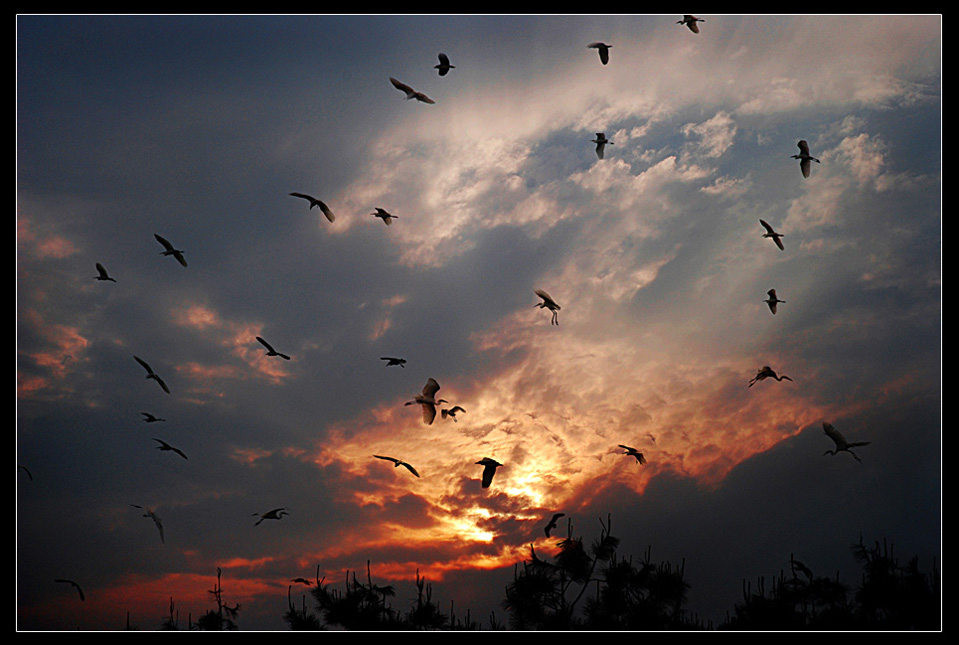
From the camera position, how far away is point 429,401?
22250 millimetres

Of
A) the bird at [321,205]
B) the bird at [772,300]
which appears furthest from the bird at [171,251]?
the bird at [772,300]

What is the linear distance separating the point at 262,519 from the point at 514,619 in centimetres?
1024

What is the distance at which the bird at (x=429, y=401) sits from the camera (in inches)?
853

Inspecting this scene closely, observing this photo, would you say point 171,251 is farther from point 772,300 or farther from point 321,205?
point 772,300

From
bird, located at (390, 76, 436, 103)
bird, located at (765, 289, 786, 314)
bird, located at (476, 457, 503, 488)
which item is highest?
bird, located at (390, 76, 436, 103)

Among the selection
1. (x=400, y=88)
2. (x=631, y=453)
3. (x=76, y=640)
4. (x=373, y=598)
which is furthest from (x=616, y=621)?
(x=400, y=88)

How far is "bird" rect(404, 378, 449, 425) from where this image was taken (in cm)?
2167

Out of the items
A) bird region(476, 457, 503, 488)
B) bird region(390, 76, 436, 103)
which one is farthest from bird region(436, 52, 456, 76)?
bird region(476, 457, 503, 488)

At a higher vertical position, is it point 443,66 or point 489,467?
point 443,66

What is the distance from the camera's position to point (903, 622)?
980 inches

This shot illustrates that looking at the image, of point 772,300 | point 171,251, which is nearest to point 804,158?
point 772,300

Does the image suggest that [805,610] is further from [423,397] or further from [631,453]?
[423,397]

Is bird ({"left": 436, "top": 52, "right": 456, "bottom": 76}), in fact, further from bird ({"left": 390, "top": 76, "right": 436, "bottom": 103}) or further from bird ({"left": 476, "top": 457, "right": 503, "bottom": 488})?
bird ({"left": 476, "top": 457, "right": 503, "bottom": 488})

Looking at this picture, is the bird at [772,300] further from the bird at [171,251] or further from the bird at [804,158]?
the bird at [171,251]
